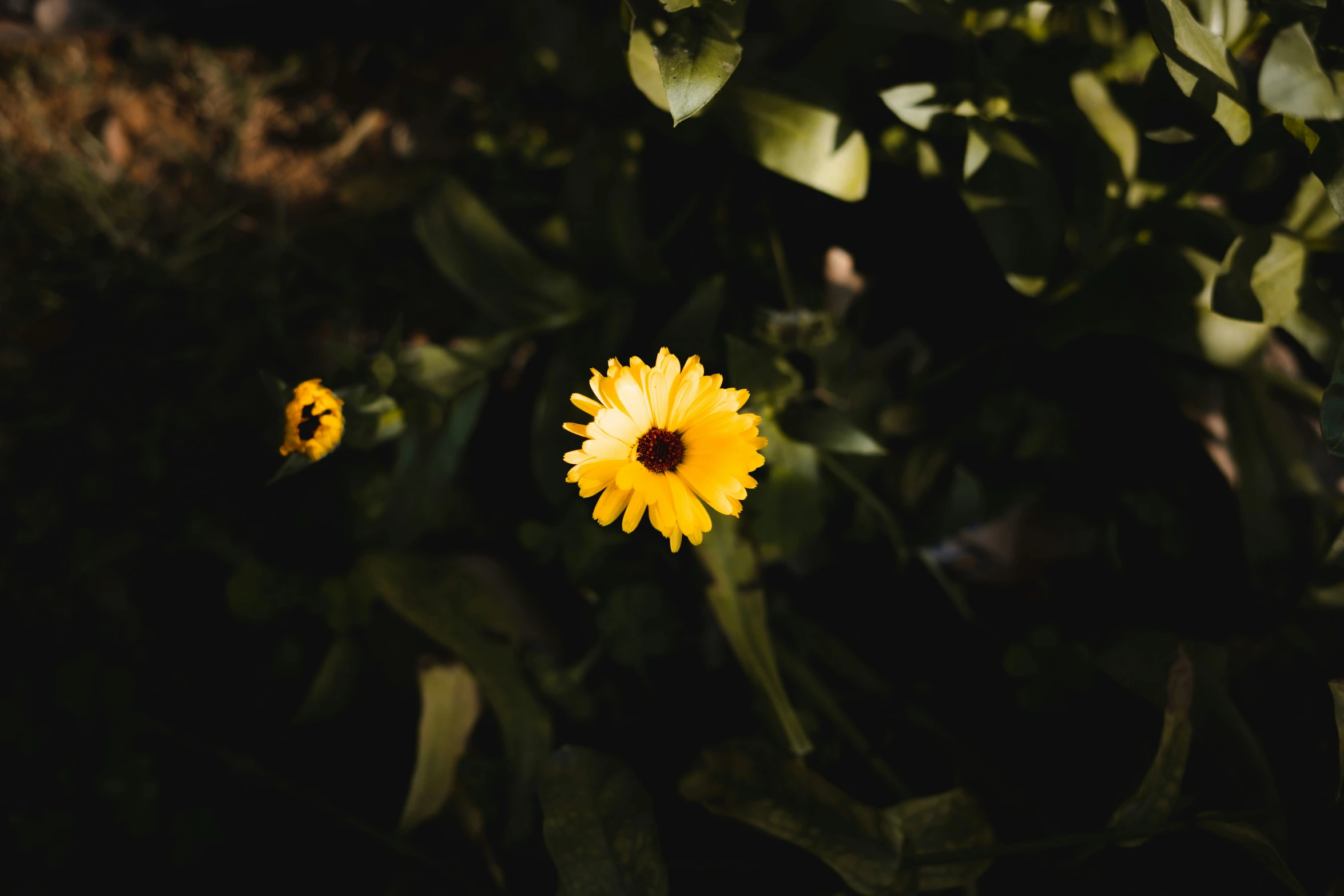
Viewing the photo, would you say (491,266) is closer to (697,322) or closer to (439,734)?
(697,322)

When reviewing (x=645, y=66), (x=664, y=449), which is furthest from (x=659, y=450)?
(x=645, y=66)

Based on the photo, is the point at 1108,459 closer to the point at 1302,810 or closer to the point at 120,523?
the point at 1302,810

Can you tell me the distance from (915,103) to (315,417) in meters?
0.88

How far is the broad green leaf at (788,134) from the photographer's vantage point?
1.10 meters

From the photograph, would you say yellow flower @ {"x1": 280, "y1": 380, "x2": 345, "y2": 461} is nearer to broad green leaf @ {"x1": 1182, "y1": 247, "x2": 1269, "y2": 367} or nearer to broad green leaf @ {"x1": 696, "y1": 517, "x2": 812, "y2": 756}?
broad green leaf @ {"x1": 696, "y1": 517, "x2": 812, "y2": 756}

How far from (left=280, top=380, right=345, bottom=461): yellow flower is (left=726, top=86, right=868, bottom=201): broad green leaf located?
64 cm

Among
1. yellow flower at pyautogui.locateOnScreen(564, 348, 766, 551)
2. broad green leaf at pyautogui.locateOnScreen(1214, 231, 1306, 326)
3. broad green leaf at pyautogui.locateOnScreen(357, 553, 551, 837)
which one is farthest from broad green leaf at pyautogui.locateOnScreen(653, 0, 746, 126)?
broad green leaf at pyautogui.locateOnScreen(357, 553, 551, 837)

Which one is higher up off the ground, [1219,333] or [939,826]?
[1219,333]

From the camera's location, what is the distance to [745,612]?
1.21 metres

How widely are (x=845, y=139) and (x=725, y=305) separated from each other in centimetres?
31

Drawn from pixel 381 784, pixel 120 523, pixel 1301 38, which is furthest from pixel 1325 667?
pixel 120 523

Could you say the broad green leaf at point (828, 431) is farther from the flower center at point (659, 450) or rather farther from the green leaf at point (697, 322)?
the flower center at point (659, 450)

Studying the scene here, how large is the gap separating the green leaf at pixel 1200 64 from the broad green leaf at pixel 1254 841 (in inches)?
32.2

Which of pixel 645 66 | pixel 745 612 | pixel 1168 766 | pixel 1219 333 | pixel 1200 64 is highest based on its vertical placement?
pixel 645 66
